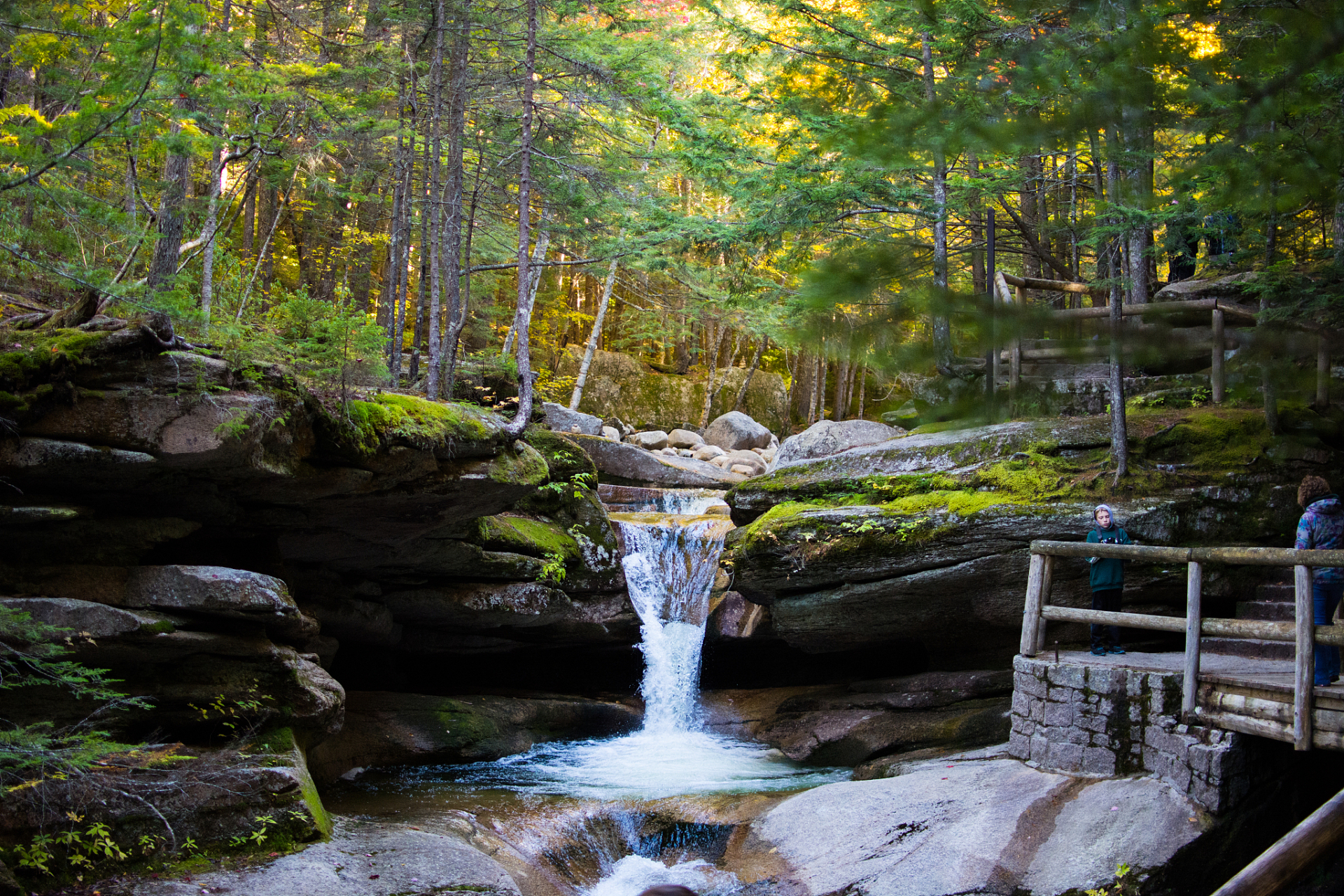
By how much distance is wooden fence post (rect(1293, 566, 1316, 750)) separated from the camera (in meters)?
6.16

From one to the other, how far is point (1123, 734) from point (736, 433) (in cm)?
1818

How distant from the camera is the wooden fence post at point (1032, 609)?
331 inches

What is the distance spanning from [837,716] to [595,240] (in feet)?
33.9

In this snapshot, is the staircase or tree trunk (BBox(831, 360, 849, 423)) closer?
the staircase

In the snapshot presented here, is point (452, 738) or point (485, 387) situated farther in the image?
point (485, 387)

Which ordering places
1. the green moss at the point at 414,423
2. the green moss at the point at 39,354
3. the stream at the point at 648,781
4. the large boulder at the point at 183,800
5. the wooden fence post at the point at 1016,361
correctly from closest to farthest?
the large boulder at the point at 183,800 < the green moss at the point at 39,354 < the stream at the point at 648,781 < the green moss at the point at 414,423 < the wooden fence post at the point at 1016,361

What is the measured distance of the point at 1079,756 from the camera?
25.1 ft

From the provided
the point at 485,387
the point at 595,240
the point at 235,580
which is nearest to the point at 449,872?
the point at 235,580

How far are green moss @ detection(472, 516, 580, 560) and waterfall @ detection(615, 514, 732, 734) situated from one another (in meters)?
1.14

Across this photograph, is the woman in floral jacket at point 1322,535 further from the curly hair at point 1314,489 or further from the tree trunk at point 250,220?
the tree trunk at point 250,220

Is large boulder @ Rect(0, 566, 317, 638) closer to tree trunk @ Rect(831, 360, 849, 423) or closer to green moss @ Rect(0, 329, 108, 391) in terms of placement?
green moss @ Rect(0, 329, 108, 391)

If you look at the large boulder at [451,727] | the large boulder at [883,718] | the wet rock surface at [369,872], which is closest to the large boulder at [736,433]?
the large boulder at [883,718]

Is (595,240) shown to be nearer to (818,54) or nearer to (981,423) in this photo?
(818,54)

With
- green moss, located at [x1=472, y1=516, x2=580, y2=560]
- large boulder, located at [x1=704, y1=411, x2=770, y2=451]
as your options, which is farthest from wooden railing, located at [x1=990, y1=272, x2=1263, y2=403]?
large boulder, located at [x1=704, y1=411, x2=770, y2=451]
